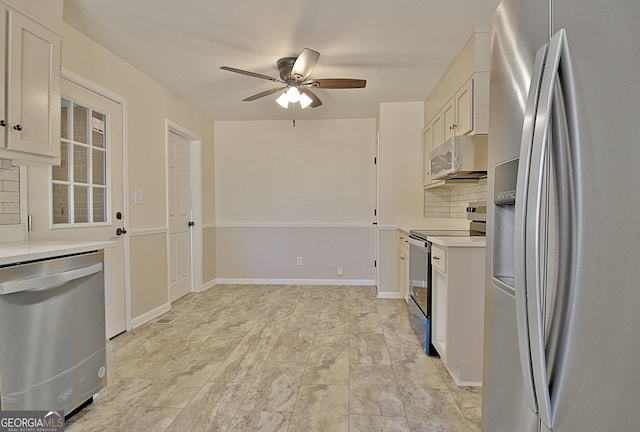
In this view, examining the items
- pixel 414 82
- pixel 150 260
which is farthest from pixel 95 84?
pixel 414 82

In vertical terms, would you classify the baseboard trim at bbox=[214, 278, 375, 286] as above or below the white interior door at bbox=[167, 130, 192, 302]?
below

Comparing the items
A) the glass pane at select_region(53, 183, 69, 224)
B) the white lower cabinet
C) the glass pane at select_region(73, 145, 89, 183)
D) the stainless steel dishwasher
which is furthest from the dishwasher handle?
the white lower cabinet

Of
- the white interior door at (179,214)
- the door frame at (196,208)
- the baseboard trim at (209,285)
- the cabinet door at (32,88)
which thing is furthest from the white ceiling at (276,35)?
the baseboard trim at (209,285)

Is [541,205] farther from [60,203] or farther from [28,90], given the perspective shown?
[60,203]

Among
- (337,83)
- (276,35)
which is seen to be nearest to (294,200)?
(337,83)

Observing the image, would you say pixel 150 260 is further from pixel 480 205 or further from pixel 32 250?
pixel 480 205

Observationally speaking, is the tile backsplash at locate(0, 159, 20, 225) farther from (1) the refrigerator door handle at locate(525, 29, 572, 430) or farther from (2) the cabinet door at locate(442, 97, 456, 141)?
(2) the cabinet door at locate(442, 97, 456, 141)

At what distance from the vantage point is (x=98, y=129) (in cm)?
280

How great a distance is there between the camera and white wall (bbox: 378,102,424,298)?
4.19m

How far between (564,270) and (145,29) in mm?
2999

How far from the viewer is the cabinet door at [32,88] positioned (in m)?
1.80

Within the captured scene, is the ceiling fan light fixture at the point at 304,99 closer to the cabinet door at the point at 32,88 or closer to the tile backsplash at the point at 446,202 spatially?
the cabinet door at the point at 32,88

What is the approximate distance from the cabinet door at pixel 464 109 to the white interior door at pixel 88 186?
3037 mm

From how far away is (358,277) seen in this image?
4945 mm
